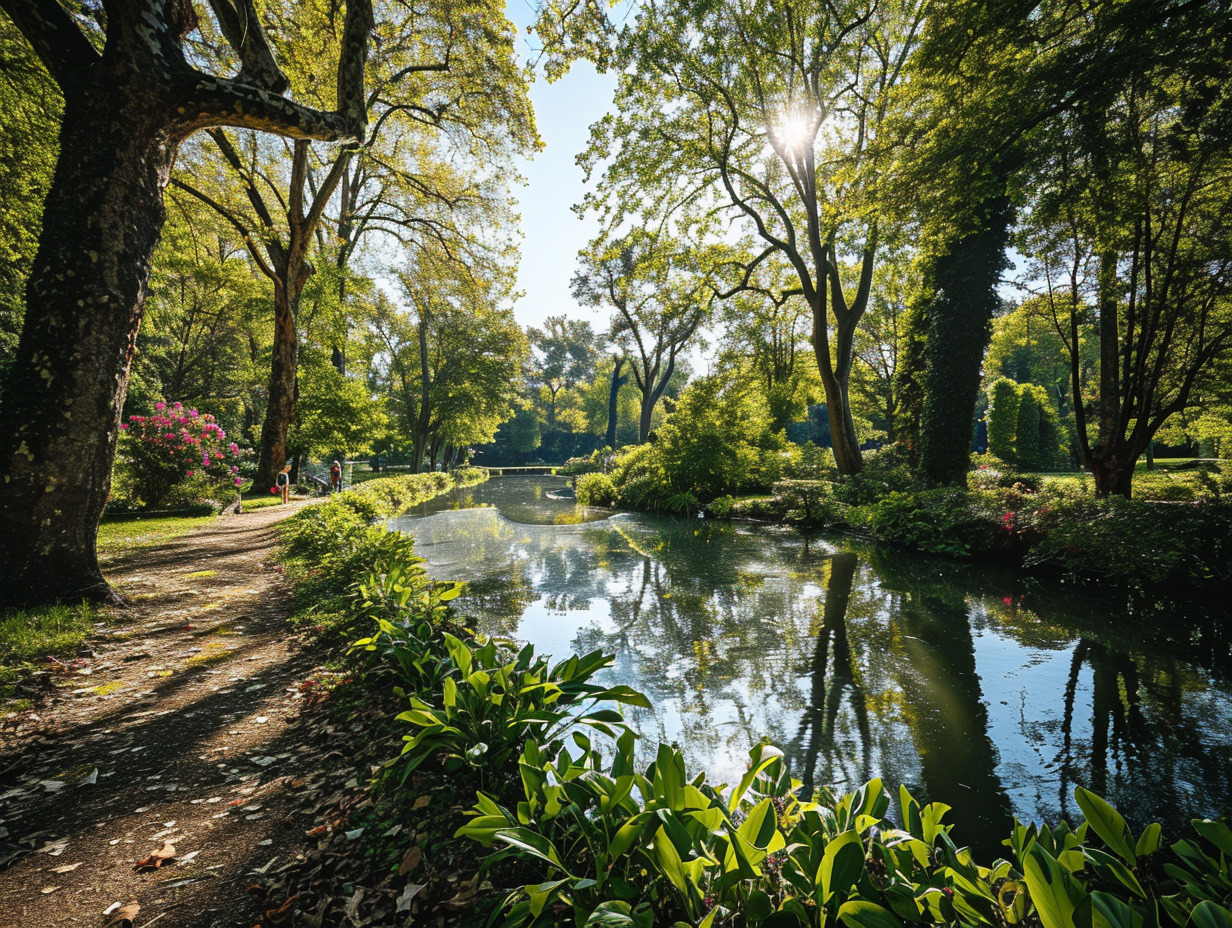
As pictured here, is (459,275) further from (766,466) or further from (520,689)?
(520,689)

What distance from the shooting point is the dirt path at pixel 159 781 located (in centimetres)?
163

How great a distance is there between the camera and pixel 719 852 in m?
1.40

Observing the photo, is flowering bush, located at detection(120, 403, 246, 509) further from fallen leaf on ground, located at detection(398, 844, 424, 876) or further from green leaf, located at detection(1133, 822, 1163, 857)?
green leaf, located at detection(1133, 822, 1163, 857)

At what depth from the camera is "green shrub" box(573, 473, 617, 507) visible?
1828 centimetres

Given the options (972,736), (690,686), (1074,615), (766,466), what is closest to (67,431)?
(690,686)

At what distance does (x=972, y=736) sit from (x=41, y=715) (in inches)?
214

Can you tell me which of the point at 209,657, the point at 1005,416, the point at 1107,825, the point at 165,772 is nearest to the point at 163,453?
the point at 209,657

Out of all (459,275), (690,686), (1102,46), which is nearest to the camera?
(690,686)

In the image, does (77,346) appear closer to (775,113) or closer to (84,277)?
(84,277)

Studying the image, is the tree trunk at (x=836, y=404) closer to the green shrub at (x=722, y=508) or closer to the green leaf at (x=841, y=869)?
the green shrub at (x=722, y=508)

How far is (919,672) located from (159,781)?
16.0 feet

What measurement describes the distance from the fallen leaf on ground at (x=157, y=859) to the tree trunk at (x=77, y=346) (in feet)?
11.2

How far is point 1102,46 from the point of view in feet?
16.5

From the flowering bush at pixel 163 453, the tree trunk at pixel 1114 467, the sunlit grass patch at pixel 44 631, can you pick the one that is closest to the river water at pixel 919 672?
the sunlit grass patch at pixel 44 631
